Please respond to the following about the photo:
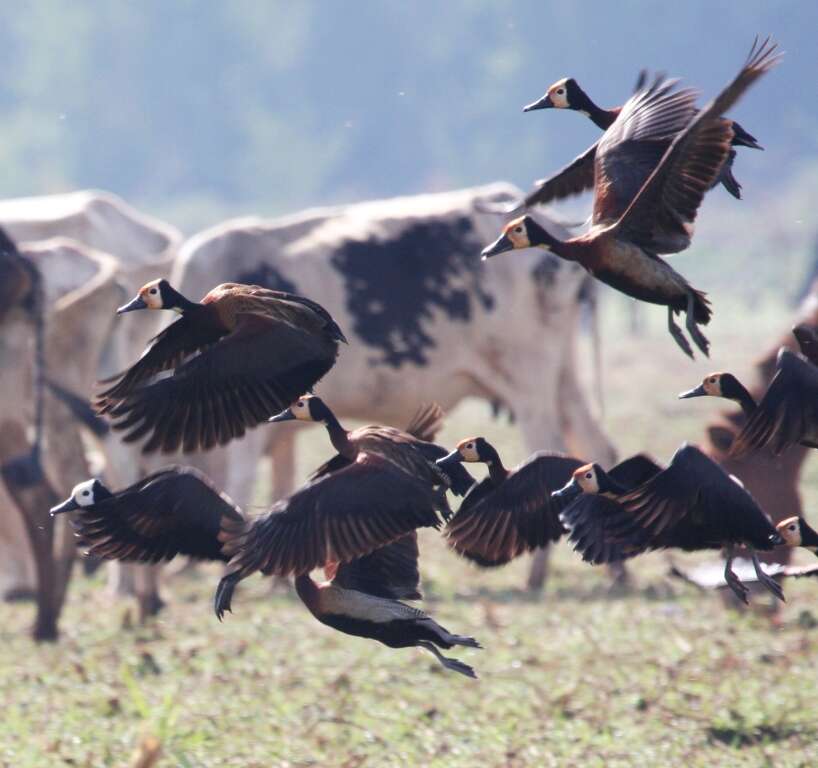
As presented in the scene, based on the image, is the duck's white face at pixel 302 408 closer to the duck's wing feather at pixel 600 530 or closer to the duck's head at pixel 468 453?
the duck's head at pixel 468 453

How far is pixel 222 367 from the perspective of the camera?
412cm

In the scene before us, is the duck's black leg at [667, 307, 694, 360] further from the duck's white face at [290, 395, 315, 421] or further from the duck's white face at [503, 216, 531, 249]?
the duck's white face at [290, 395, 315, 421]

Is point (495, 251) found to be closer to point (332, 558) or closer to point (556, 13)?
point (332, 558)

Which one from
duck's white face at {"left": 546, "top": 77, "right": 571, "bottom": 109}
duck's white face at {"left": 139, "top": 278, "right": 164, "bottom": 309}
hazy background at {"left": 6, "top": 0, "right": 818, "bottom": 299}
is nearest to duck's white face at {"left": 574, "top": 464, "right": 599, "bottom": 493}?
duck's white face at {"left": 546, "top": 77, "right": 571, "bottom": 109}

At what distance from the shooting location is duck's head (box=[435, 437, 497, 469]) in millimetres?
4191

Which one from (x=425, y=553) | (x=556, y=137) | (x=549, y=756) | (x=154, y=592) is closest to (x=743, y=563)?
(x=549, y=756)

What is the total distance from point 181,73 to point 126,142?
4321 mm

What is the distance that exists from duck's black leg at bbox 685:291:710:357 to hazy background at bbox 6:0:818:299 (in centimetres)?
6458

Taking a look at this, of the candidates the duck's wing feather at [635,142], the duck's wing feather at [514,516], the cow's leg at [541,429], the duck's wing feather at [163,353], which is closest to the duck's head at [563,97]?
the duck's wing feather at [635,142]

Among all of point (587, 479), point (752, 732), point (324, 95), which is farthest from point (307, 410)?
point (324, 95)

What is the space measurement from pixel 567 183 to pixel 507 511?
92 centimetres

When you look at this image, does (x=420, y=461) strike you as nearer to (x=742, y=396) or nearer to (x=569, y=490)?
(x=569, y=490)

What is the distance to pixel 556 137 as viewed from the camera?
245ft

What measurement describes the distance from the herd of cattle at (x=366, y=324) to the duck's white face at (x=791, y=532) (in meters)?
4.92
